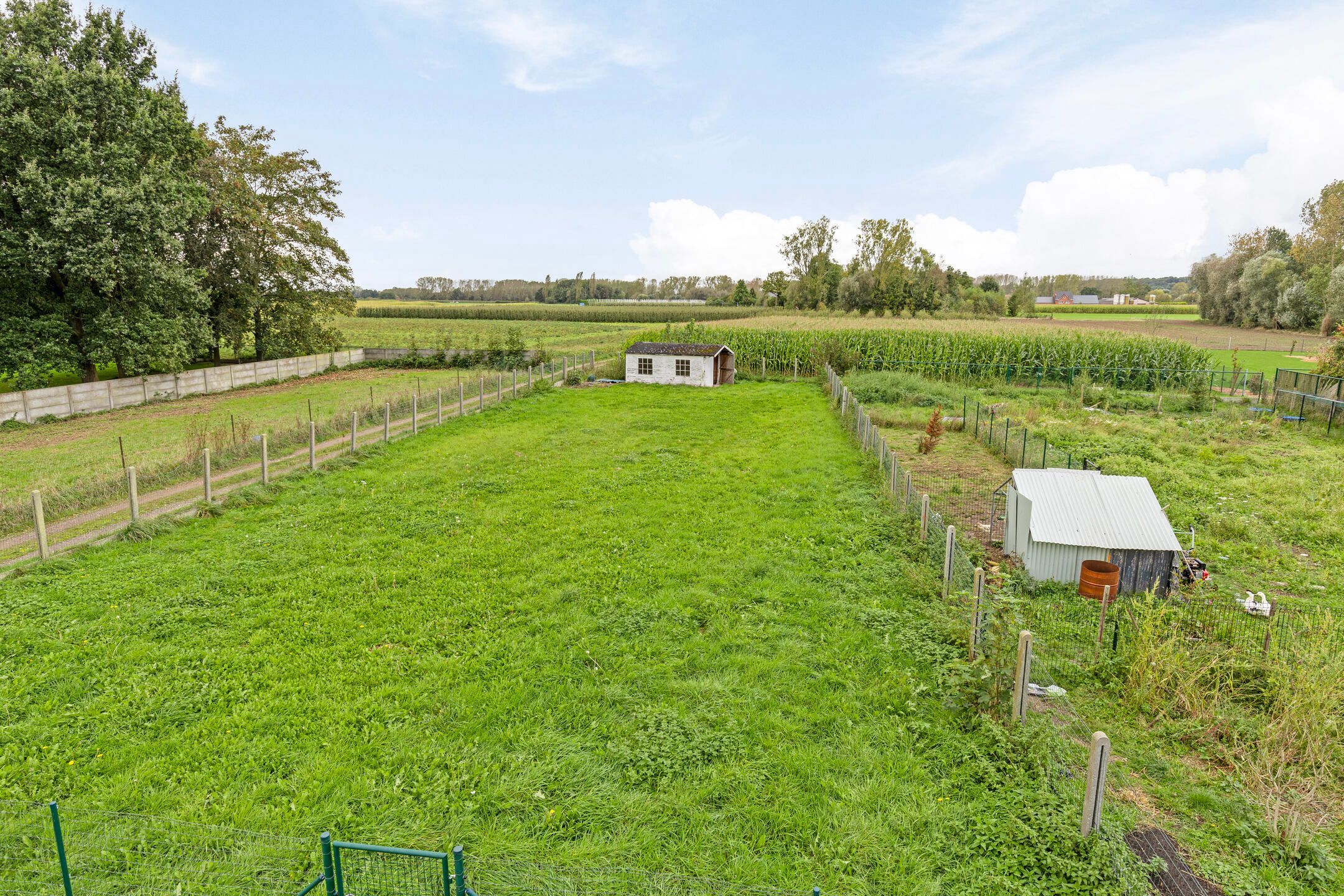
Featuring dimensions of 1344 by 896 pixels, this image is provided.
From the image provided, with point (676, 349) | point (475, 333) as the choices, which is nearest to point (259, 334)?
point (676, 349)

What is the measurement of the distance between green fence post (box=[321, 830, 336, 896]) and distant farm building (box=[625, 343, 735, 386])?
109 feet

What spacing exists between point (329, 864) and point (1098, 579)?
10.8m

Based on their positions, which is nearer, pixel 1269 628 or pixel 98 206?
pixel 1269 628

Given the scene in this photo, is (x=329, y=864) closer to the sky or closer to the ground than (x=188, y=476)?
closer to the sky

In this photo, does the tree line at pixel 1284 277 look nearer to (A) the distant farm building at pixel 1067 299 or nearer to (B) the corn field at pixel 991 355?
(B) the corn field at pixel 991 355

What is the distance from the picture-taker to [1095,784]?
5.45 meters

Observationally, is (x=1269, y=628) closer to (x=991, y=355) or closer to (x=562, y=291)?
(x=991, y=355)

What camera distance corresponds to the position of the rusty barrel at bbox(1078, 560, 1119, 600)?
10477 mm

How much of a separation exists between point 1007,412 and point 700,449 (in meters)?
14.9

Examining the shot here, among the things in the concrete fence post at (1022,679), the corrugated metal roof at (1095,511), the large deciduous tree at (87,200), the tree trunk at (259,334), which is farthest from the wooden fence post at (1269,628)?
the tree trunk at (259,334)

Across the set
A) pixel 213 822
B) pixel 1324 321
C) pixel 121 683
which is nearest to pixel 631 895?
pixel 213 822

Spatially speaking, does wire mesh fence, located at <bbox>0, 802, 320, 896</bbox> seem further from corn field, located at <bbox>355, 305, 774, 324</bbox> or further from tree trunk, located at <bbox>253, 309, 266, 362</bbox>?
corn field, located at <bbox>355, 305, 774, 324</bbox>

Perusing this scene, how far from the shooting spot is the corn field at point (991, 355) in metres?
36.5

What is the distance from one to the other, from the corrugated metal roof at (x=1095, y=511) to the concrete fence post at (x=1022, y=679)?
488 centimetres
